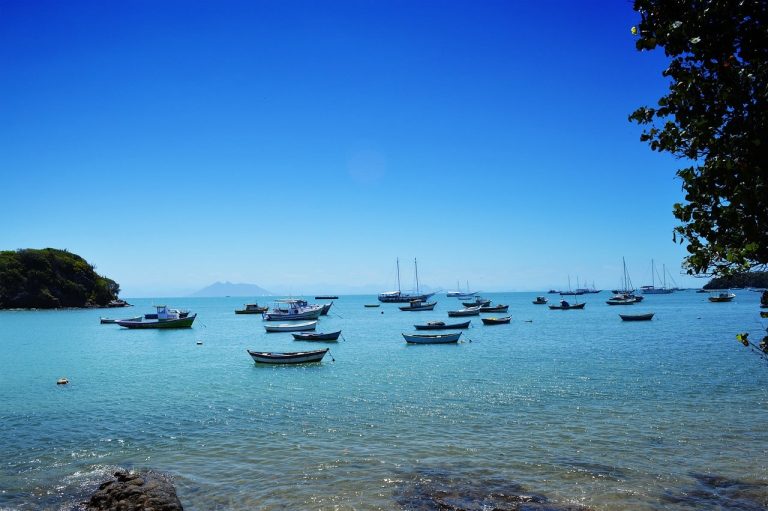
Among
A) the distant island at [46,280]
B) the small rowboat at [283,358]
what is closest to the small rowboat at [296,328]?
the small rowboat at [283,358]

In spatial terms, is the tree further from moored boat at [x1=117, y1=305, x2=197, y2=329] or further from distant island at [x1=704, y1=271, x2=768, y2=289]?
moored boat at [x1=117, y1=305, x2=197, y2=329]

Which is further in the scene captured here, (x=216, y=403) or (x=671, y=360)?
(x=671, y=360)

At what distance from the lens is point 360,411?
2288 centimetres

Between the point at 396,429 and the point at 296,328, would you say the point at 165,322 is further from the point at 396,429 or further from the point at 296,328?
the point at 396,429

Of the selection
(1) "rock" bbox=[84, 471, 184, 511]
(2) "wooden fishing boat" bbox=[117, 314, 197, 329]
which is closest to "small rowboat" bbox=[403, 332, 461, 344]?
(1) "rock" bbox=[84, 471, 184, 511]

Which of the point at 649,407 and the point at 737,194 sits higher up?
the point at 737,194

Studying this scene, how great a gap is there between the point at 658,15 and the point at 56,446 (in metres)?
21.9

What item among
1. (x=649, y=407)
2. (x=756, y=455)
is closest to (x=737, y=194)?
(x=756, y=455)

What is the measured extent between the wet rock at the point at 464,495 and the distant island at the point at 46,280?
156430 mm

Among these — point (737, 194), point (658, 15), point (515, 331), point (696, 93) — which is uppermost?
point (658, 15)

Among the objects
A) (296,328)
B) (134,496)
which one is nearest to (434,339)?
(296,328)

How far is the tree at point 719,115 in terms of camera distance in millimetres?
6945

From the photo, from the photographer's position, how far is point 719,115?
742 centimetres

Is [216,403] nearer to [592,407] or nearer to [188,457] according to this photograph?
[188,457]
